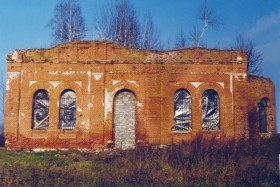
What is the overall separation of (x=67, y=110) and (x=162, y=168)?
25.6ft

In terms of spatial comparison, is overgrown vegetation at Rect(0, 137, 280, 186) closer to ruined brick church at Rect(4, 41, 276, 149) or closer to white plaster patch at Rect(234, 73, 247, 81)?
ruined brick church at Rect(4, 41, 276, 149)

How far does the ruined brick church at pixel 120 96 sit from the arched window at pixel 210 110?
5 cm

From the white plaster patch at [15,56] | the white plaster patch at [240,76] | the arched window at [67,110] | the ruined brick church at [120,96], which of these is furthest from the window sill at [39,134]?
the white plaster patch at [240,76]

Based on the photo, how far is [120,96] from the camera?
17703mm

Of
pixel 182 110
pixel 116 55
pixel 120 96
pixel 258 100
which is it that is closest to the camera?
pixel 182 110

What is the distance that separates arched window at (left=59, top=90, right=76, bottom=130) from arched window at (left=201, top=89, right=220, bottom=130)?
7.00 meters

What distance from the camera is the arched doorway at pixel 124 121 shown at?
1733cm

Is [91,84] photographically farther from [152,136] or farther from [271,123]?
[271,123]

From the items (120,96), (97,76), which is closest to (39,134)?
(97,76)

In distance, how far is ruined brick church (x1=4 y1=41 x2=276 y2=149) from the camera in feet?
56.5

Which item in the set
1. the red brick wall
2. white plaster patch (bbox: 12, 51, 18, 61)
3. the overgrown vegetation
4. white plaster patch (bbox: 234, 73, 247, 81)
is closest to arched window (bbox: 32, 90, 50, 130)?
white plaster patch (bbox: 12, 51, 18, 61)

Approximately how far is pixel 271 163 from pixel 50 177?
8060 mm

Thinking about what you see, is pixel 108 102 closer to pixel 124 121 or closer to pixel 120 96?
pixel 120 96

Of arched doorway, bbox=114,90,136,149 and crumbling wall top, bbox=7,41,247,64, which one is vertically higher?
crumbling wall top, bbox=7,41,247,64
